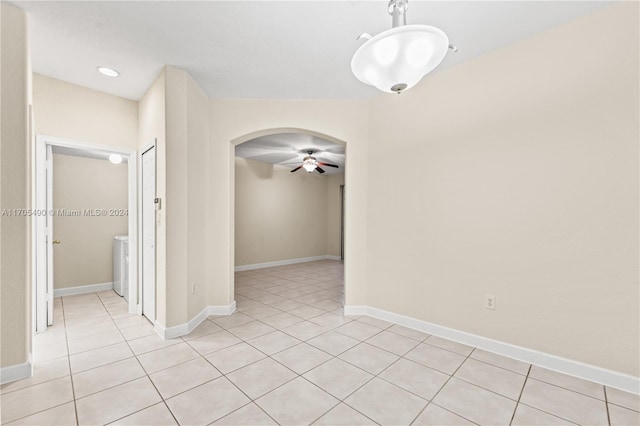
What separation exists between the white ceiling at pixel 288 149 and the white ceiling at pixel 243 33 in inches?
72.7

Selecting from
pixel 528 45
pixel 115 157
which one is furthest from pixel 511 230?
pixel 115 157

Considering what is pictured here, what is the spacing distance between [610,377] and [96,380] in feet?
12.6

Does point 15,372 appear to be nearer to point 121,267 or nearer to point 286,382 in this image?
point 286,382

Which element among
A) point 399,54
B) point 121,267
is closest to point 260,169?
point 121,267

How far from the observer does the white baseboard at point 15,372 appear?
6.82ft

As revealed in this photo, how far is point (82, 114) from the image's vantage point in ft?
10.7

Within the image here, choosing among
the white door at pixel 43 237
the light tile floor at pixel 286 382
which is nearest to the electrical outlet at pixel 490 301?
the light tile floor at pixel 286 382

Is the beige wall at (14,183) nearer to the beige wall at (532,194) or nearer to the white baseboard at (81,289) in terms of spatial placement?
the white baseboard at (81,289)

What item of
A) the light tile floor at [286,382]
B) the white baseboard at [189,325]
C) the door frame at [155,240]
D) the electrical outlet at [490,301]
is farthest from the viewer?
the door frame at [155,240]

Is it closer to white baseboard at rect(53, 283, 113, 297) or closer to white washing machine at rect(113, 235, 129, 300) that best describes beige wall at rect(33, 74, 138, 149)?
white washing machine at rect(113, 235, 129, 300)

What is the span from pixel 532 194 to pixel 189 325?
358cm

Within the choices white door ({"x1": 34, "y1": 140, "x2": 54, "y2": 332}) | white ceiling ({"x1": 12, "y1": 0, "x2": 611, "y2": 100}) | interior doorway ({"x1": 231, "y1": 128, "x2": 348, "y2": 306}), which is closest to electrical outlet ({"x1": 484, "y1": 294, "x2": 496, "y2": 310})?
white ceiling ({"x1": 12, "y1": 0, "x2": 611, "y2": 100})

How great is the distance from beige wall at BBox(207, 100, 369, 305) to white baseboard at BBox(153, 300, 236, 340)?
86mm

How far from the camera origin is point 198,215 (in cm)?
329
